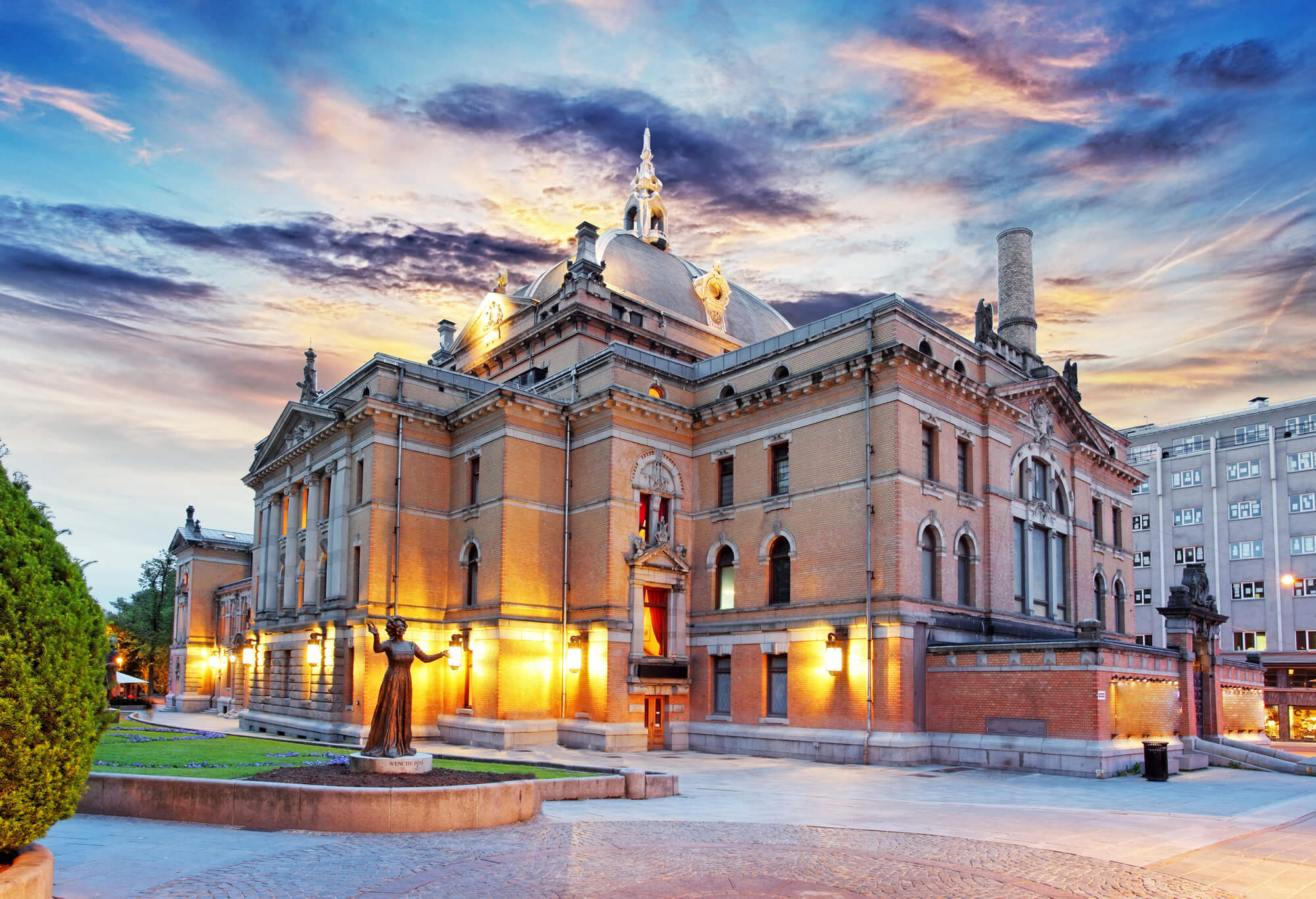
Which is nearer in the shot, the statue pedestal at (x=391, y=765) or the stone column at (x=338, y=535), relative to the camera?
the statue pedestal at (x=391, y=765)

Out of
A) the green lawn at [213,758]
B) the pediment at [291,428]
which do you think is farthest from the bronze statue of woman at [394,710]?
the pediment at [291,428]

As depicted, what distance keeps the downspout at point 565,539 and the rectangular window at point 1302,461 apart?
168 feet

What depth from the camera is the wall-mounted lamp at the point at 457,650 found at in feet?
118

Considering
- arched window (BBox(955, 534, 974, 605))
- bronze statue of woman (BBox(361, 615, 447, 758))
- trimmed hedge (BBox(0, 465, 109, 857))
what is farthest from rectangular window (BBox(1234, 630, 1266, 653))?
trimmed hedge (BBox(0, 465, 109, 857))

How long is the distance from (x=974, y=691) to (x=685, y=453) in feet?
46.2

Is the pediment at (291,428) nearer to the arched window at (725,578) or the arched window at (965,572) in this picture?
the arched window at (725,578)

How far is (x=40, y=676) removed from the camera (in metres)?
8.23

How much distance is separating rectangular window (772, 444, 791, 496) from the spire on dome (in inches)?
1088

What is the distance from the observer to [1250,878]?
42.7ft

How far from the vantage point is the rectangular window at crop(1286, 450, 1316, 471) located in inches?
2502

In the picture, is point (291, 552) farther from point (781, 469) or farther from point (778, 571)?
point (781, 469)

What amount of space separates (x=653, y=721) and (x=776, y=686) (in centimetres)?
466

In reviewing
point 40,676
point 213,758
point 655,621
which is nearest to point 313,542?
point 655,621

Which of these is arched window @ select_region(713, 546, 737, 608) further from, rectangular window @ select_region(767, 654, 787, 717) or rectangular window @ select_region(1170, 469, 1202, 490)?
rectangular window @ select_region(1170, 469, 1202, 490)
